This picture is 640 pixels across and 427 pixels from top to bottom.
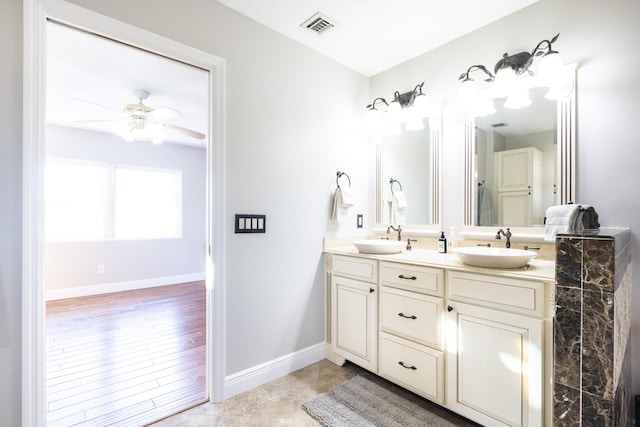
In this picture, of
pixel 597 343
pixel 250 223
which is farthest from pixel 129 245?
pixel 597 343

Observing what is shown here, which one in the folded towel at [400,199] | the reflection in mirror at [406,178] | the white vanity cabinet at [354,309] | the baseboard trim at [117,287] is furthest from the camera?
the baseboard trim at [117,287]

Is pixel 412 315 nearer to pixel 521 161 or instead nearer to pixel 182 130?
pixel 521 161

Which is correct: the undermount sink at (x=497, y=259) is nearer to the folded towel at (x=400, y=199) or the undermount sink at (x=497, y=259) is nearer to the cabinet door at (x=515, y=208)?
the cabinet door at (x=515, y=208)

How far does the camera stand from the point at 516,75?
6.29 feet

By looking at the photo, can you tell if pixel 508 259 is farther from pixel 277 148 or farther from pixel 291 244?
pixel 277 148

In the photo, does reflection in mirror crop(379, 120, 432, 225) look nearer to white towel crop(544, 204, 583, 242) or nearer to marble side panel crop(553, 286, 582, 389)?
white towel crop(544, 204, 583, 242)

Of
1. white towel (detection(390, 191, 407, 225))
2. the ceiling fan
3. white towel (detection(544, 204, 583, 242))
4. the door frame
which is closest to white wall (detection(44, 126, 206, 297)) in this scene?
the ceiling fan

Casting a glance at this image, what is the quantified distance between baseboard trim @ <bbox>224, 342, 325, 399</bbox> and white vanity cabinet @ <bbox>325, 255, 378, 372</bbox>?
0.52 feet

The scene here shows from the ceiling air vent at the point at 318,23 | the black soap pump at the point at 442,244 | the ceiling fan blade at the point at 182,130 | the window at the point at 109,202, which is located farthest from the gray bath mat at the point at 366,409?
the window at the point at 109,202

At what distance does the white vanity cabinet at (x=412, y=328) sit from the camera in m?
1.73

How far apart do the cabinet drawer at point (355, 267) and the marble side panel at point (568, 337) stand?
1.21 meters

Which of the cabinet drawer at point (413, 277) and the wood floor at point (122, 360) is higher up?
the cabinet drawer at point (413, 277)

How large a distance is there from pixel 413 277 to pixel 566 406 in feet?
3.25

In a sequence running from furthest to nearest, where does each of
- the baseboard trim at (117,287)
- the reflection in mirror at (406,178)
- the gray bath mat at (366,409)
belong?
the baseboard trim at (117,287) → the reflection in mirror at (406,178) → the gray bath mat at (366,409)
